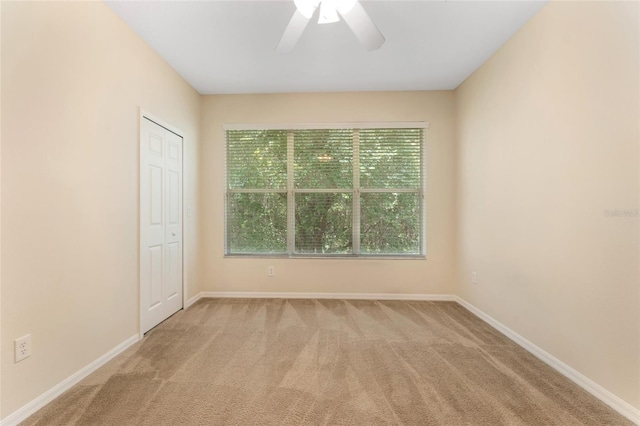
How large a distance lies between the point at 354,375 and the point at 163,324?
200cm

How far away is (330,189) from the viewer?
140 inches

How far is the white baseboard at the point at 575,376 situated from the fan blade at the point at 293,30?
2.84m

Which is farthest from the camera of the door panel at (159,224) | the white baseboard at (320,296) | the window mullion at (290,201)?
the window mullion at (290,201)

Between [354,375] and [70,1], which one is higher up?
[70,1]

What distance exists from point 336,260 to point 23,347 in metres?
2.75

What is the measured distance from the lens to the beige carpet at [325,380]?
4.91ft

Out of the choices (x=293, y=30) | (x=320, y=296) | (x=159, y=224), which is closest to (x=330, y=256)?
(x=320, y=296)

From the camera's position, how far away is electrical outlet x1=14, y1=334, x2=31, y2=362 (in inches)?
57.2

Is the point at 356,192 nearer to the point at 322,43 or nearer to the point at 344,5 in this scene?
the point at 322,43

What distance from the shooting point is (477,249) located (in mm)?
2971

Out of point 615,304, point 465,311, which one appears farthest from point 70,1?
point 465,311

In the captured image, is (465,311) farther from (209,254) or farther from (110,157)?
(110,157)

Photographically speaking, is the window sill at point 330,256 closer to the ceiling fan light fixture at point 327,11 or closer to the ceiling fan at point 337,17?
the ceiling fan at point 337,17

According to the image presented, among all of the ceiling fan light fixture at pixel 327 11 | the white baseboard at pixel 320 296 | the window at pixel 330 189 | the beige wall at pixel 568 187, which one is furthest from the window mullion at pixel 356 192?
the ceiling fan light fixture at pixel 327 11
